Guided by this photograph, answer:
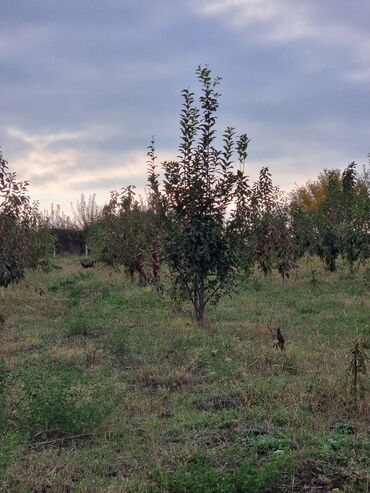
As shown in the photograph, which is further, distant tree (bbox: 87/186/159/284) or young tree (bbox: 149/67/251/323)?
distant tree (bbox: 87/186/159/284)

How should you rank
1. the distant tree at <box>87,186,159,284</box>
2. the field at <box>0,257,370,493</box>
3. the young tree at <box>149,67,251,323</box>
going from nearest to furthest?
1. the field at <box>0,257,370,493</box>
2. the young tree at <box>149,67,251,323</box>
3. the distant tree at <box>87,186,159,284</box>

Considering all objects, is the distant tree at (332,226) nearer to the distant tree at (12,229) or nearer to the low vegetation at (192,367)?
the low vegetation at (192,367)

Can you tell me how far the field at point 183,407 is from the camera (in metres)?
3.48

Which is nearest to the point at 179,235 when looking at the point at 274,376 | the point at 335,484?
the point at 274,376

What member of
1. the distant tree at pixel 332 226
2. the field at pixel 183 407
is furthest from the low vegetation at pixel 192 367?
the distant tree at pixel 332 226

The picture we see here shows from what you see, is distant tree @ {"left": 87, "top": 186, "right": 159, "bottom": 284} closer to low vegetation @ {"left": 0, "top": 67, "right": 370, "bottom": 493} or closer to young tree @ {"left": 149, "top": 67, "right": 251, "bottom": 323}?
low vegetation @ {"left": 0, "top": 67, "right": 370, "bottom": 493}

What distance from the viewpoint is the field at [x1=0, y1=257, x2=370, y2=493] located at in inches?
137

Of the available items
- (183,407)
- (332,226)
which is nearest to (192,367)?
(183,407)

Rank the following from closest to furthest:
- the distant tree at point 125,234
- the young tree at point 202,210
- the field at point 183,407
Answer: the field at point 183,407 → the young tree at point 202,210 → the distant tree at point 125,234

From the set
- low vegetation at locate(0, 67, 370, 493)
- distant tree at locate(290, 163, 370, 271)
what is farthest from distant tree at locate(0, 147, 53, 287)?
distant tree at locate(290, 163, 370, 271)

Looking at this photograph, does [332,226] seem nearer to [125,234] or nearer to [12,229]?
[125,234]

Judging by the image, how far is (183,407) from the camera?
5.00 meters

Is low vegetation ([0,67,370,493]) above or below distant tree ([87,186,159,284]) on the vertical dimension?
below

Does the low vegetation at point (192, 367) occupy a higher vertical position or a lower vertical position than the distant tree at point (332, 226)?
lower
